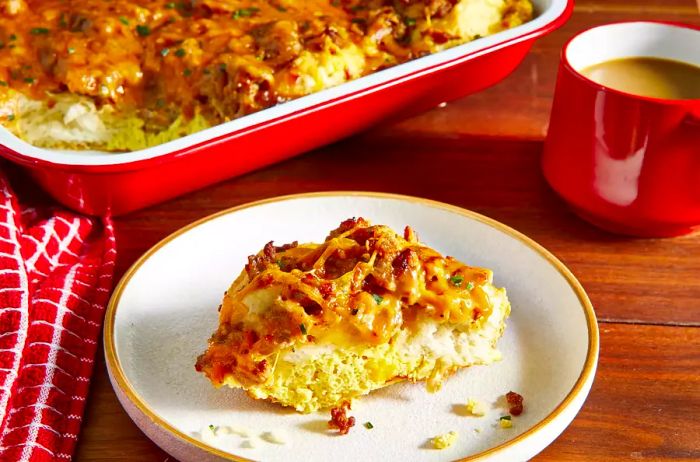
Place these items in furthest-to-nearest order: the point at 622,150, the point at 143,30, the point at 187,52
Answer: the point at 143,30, the point at 187,52, the point at 622,150

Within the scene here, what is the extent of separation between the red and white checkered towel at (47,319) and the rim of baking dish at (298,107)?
193mm

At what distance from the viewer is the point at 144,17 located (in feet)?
8.77

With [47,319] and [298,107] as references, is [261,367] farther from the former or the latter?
[298,107]

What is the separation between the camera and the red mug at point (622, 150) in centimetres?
213

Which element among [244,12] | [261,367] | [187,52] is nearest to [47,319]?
[261,367]

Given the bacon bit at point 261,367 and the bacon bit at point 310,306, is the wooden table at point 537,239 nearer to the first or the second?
the bacon bit at point 261,367

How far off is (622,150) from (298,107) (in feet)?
2.57

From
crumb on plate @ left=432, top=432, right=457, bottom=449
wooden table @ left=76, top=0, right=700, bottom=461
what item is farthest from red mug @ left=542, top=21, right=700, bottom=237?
crumb on plate @ left=432, top=432, right=457, bottom=449

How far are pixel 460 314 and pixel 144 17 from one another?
1.50 metres

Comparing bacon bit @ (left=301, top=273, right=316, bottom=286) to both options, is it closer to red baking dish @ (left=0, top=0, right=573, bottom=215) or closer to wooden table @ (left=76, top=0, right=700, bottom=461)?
wooden table @ (left=76, top=0, right=700, bottom=461)

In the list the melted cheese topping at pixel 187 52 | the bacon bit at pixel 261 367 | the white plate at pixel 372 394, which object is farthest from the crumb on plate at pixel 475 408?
the melted cheese topping at pixel 187 52

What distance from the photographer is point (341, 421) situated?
1.66 metres

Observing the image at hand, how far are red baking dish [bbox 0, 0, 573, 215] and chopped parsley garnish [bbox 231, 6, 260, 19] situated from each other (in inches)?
18.1

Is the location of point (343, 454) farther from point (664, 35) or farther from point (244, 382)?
point (664, 35)
